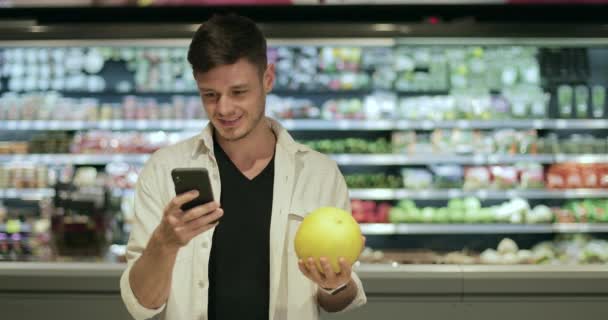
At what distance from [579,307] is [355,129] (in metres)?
2.66

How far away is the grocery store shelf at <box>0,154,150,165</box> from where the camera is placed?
5.38 m

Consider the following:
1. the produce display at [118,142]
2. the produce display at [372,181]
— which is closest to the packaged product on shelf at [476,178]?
the produce display at [372,181]

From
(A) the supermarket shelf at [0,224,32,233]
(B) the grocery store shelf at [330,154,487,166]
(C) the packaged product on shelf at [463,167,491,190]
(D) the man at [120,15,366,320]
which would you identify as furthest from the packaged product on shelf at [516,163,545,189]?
(D) the man at [120,15,366,320]

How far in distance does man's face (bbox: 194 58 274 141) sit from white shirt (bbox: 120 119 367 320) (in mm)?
158

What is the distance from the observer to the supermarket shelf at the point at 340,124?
5.31 meters

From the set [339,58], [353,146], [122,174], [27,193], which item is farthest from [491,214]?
[27,193]

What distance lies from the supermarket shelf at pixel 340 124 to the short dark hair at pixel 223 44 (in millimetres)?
3472

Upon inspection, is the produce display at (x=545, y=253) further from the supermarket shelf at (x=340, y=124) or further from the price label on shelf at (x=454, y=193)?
the supermarket shelf at (x=340, y=124)

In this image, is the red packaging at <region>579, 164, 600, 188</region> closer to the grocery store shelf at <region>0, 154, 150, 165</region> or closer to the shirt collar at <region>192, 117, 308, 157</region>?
the grocery store shelf at <region>0, 154, 150, 165</region>

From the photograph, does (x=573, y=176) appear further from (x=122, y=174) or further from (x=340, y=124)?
(x=122, y=174)

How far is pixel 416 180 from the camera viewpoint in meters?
5.44

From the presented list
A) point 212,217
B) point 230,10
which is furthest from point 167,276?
point 230,10

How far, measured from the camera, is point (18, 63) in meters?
5.59

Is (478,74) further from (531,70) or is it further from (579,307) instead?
(579,307)
